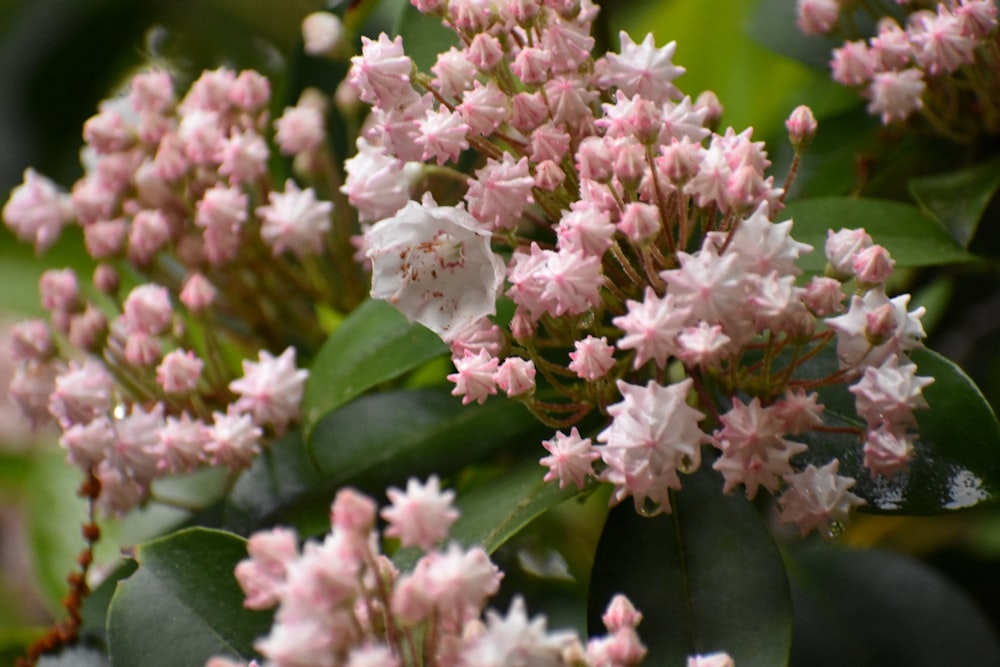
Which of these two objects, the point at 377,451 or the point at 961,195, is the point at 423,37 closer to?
the point at 377,451

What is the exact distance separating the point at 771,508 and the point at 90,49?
1.13 metres

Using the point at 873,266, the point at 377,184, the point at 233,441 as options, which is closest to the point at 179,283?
the point at 233,441

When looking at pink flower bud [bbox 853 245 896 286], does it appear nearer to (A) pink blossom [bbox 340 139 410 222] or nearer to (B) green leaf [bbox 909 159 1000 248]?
(B) green leaf [bbox 909 159 1000 248]

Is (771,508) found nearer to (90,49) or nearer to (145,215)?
(145,215)

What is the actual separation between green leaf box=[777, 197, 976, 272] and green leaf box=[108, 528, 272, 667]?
55 centimetres

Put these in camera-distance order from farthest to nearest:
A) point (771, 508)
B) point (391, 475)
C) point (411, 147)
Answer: point (771, 508), point (391, 475), point (411, 147)

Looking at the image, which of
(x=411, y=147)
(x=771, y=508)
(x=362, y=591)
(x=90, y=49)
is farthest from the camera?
(x=90, y=49)

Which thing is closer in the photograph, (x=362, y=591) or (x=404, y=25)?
(x=362, y=591)

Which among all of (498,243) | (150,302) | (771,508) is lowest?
(771,508)

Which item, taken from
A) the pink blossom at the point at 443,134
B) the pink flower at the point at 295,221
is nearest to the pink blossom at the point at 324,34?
the pink flower at the point at 295,221

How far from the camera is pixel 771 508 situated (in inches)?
54.6

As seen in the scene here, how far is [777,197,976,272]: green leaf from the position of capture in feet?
3.24

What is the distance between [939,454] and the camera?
89cm

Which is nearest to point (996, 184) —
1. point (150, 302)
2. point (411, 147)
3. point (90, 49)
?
point (411, 147)
